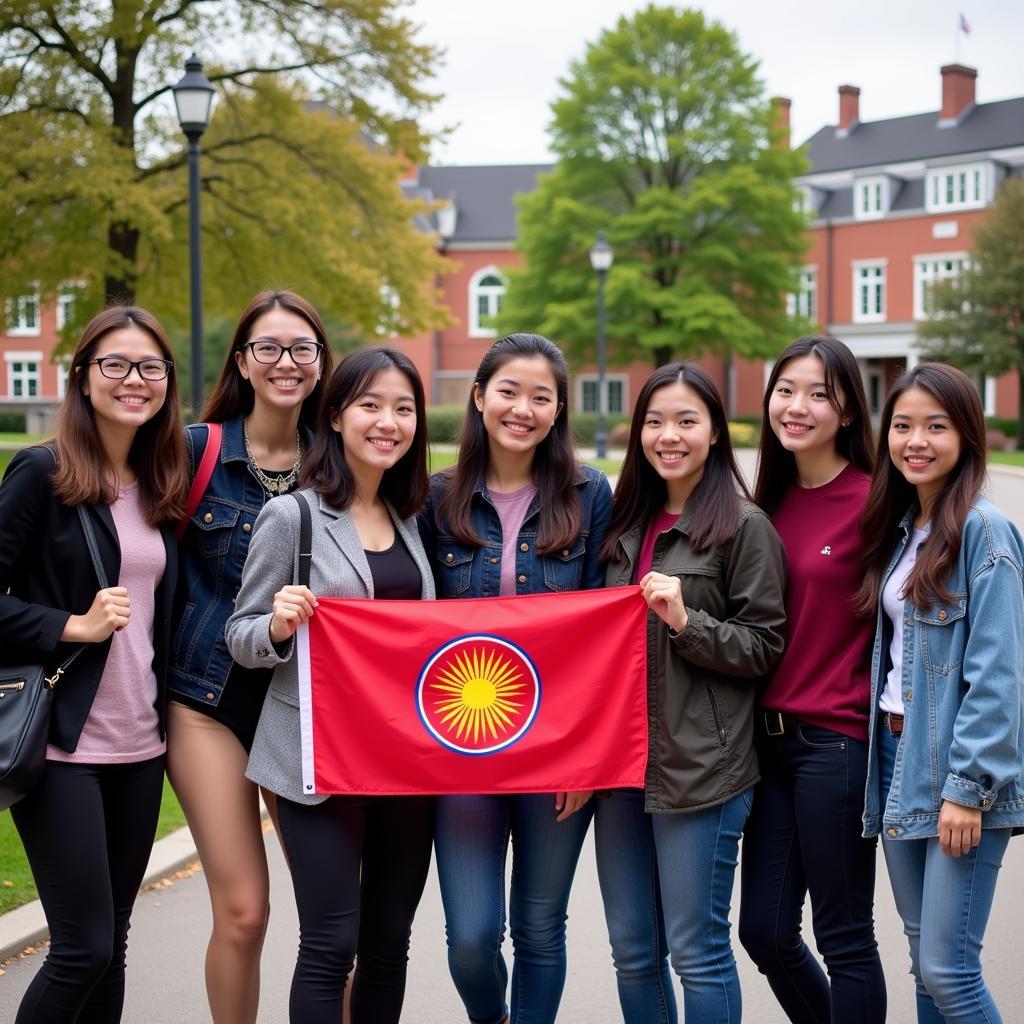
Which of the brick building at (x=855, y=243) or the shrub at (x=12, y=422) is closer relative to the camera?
the shrub at (x=12, y=422)

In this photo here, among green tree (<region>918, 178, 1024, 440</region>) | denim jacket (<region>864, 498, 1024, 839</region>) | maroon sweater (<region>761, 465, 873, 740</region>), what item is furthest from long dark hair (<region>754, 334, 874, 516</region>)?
green tree (<region>918, 178, 1024, 440</region>)

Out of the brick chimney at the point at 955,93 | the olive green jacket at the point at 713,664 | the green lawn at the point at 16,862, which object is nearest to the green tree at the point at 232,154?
the green lawn at the point at 16,862

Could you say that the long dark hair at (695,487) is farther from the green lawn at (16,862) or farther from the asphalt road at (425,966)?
the green lawn at (16,862)

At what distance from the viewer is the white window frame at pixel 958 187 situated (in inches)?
2153

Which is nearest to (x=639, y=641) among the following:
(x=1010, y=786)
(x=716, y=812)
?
(x=716, y=812)

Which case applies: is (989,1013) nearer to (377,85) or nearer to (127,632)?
(127,632)

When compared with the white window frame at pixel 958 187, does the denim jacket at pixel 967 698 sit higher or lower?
lower

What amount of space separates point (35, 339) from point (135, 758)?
197 feet

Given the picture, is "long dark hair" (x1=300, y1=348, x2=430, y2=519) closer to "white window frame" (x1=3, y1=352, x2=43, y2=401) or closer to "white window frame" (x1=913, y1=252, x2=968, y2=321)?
"white window frame" (x1=913, y1=252, x2=968, y2=321)

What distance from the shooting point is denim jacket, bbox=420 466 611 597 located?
4.19 meters

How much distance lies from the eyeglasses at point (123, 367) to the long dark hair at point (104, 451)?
0.19 feet

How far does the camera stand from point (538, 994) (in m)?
4.05

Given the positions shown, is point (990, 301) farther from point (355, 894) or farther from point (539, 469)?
point (355, 894)

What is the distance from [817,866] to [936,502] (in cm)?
117
